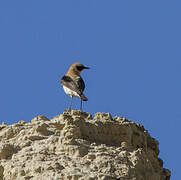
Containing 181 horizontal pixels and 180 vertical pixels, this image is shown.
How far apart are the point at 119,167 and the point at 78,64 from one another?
302 inches

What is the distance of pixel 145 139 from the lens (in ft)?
44.2

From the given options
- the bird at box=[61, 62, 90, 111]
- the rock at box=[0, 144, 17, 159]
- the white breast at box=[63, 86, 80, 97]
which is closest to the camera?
the rock at box=[0, 144, 17, 159]

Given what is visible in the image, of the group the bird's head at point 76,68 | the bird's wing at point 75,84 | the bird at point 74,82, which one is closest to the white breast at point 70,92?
the bird at point 74,82

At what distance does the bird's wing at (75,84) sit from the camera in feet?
54.8

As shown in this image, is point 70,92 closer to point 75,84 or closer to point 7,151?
point 75,84

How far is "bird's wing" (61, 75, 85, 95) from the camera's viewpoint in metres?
16.7

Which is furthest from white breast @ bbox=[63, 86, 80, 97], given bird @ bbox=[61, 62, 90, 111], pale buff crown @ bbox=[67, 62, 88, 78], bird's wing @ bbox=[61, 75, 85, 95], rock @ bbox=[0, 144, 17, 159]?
rock @ bbox=[0, 144, 17, 159]

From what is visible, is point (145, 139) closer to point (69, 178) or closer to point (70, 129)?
point (70, 129)

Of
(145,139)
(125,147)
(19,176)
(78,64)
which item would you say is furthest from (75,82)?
(19,176)

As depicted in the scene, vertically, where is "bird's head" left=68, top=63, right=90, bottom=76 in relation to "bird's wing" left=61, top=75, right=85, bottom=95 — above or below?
above

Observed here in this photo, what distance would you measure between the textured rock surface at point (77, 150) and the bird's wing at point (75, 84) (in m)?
3.19

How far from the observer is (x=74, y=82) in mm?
17031

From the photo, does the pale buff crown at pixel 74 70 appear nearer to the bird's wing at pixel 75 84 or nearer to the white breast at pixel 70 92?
the bird's wing at pixel 75 84

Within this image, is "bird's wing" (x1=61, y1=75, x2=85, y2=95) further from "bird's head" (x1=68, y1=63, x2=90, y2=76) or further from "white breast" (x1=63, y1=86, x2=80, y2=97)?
"bird's head" (x1=68, y1=63, x2=90, y2=76)
